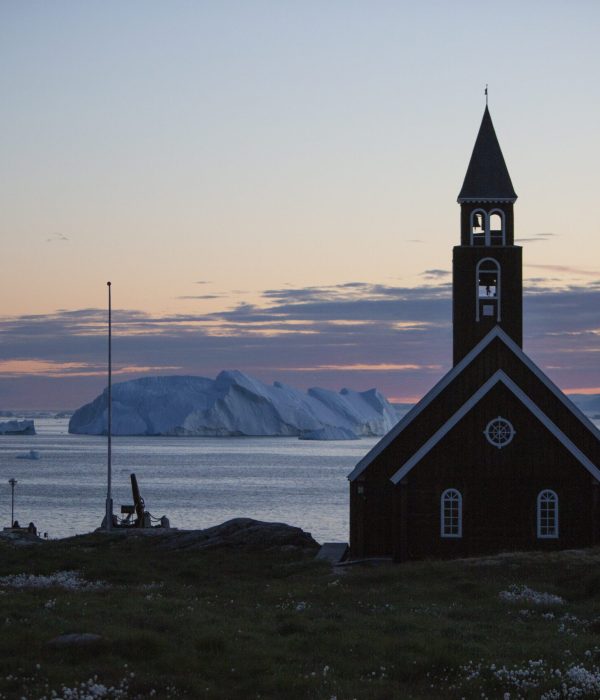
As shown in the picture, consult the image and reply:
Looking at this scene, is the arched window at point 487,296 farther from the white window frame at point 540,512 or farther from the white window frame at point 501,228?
the white window frame at point 540,512

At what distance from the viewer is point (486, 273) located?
126ft

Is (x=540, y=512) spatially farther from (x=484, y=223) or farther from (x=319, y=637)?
(x=319, y=637)

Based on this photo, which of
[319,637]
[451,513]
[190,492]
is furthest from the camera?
[190,492]

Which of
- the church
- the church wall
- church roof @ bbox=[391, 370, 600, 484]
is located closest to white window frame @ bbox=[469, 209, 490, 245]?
the church

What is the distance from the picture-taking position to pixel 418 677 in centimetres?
1612

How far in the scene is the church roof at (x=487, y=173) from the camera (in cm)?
3891

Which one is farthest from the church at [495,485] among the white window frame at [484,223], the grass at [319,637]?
the grass at [319,637]

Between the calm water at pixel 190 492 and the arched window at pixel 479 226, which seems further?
the calm water at pixel 190 492

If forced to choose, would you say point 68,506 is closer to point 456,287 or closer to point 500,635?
point 456,287

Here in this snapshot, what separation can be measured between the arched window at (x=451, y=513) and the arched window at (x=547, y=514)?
8.81ft

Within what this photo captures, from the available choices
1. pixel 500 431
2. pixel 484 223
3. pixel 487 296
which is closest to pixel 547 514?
pixel 500 431

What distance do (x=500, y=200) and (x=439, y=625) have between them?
2236cm

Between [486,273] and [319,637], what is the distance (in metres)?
22.5

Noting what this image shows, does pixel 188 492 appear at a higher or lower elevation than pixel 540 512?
lower
